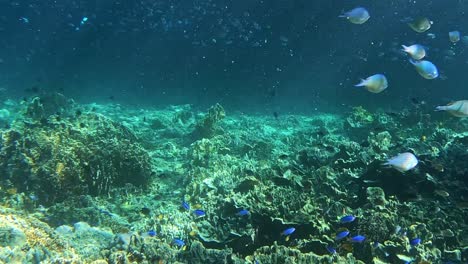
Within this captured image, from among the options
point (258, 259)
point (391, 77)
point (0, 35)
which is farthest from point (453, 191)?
point (0, 35)

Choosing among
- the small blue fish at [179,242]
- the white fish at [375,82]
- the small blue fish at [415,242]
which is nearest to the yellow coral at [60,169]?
the small blue fish at [179,242]

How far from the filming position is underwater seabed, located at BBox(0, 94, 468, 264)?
16.6 feet

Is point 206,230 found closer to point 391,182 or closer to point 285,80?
point 391,182

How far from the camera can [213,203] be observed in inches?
293

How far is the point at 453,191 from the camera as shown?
6910 millimetres

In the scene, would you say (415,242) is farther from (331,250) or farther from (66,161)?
(66,161)

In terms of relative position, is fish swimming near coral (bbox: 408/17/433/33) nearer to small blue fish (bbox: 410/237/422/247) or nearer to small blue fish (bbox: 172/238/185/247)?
small blue fish (bbox: 410/237/422/247)

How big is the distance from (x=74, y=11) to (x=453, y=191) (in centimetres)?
5020

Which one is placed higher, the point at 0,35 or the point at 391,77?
the point at 0,35

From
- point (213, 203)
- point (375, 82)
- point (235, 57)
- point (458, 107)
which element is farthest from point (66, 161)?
point (235, 57)

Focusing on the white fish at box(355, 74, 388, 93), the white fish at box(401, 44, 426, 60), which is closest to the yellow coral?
the white fish at box(355, 74, 388, 93)

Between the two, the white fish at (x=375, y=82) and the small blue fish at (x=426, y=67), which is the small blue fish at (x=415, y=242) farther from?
the small blue fish at (x=426, y=67)

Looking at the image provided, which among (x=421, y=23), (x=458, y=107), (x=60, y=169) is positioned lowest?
(x=60, y=169)

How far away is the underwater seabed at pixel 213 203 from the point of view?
Result: 16.6 feet
